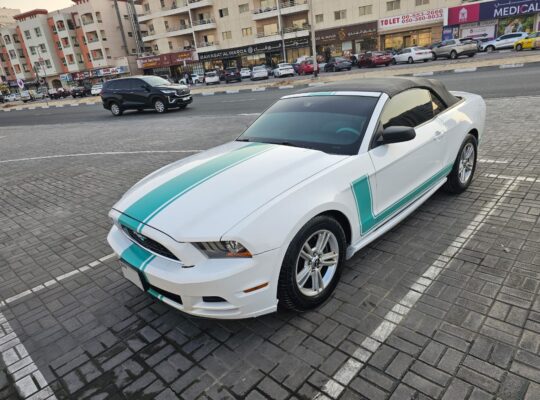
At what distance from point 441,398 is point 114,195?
5.70 m

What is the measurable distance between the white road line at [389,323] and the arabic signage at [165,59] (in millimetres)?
62492

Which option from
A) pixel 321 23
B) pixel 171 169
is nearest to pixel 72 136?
pixel 171 169

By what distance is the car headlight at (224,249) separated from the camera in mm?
2495

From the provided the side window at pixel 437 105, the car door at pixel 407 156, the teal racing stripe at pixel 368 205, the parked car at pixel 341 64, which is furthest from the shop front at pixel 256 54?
the teal racing stripe at pixel 368 205

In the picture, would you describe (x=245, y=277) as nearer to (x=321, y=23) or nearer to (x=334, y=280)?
(x=334, y=280)

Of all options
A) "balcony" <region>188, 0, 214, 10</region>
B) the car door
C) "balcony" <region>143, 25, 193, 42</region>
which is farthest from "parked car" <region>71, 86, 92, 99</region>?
the car door

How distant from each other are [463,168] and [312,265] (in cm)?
303

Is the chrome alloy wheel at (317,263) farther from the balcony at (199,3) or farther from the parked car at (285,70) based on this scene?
the balcony at (199,3)

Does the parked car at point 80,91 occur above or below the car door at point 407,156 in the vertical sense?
below

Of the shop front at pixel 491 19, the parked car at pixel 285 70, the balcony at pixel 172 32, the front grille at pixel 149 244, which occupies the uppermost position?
the balcony at pixel 172 32

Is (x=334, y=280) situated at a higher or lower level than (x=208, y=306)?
lower

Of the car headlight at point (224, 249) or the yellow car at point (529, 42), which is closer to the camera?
the car headlight at point (224, 249)

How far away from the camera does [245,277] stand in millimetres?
2480

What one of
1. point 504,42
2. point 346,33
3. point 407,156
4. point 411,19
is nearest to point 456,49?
point 504,42
